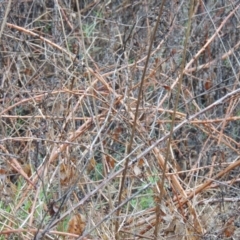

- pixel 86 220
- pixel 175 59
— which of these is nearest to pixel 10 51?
pixel 175 59

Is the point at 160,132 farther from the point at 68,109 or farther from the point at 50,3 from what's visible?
the point at 50,3

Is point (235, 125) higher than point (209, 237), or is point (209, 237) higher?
point (209, 237)

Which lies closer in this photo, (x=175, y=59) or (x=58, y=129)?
(x=58, y=129)

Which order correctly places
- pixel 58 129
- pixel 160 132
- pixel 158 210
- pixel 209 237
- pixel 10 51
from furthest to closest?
pixel 10 51
pixel 160 132
pixel 58 129
pixel 209 237
pixel 158 210

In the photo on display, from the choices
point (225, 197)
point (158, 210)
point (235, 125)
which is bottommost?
point (235, 125)

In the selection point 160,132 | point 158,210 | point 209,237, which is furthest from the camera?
point 160,132

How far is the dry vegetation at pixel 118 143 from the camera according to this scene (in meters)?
2.20

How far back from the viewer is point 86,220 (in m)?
2.27

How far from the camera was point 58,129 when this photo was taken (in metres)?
2.58

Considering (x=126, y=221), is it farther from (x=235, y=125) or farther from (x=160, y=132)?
(x=235, y=125)

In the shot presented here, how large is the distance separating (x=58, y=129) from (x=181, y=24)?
1.70m

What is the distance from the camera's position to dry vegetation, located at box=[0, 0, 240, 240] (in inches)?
86.7

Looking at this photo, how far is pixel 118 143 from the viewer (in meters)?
2.97

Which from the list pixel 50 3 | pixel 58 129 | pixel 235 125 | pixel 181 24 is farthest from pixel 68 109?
pixel 50 3
